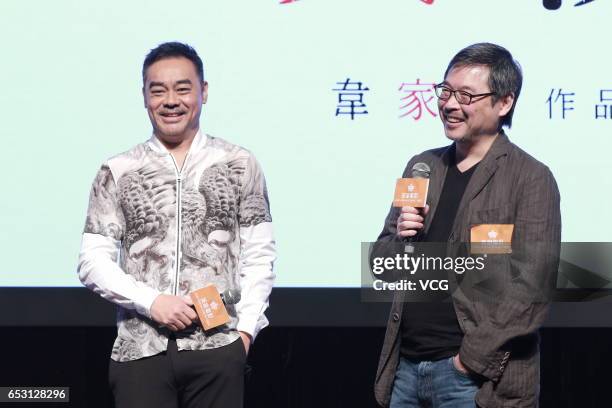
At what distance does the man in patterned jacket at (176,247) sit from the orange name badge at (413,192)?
1.30 feet

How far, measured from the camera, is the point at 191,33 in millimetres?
3801

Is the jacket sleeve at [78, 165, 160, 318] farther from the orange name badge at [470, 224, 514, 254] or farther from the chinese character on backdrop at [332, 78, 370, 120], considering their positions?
the chinese character on backdrop at [332, 78, 370, 120]

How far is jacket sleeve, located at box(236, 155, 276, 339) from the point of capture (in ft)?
A: 8.36

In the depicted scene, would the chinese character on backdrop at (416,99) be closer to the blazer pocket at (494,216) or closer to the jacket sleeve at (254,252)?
the jacket sleeve at (254,252)

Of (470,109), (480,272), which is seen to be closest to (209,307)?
(480,272)

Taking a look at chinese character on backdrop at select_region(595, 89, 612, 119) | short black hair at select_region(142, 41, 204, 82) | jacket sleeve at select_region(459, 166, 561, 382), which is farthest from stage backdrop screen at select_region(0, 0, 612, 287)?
jacket sleeve at select_region(459, 166, 561, 382)

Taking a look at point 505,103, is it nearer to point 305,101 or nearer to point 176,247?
point 176,247

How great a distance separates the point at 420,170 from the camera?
8.13 ft

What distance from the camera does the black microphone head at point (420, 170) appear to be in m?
2.48

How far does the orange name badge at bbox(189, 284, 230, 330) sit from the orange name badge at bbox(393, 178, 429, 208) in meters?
0.50

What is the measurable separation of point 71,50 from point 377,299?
1.55 m

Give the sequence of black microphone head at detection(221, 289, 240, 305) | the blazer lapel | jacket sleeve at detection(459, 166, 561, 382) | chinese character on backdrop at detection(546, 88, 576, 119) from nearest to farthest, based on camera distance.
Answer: jacket sleeve at detection(459, 166, 561, 382), the blazer lapel, black microphone head at detection(221, 289, 240, 305), chinese character on backdrop at detection(546, 88, 576, 119)

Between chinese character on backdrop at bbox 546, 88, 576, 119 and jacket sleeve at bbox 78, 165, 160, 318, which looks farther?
chinese character on backdrop at bbox 546, 88, 576, 119

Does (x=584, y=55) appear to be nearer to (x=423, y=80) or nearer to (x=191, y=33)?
(x=423, y=80)
